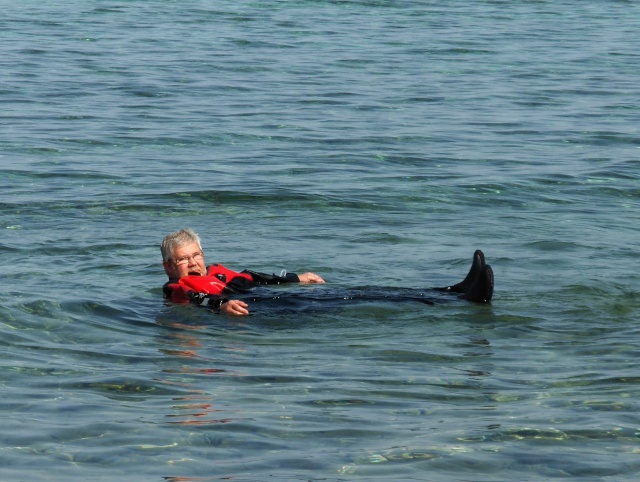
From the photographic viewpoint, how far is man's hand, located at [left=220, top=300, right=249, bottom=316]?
939cm

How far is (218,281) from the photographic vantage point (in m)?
9.98

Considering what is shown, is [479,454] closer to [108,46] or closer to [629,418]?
[629,418]

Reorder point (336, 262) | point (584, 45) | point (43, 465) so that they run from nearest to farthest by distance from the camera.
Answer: point (43, 465) → point (336, 262) → point (584, 45)

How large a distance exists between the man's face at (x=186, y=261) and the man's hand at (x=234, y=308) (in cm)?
69

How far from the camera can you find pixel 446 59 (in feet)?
82.0

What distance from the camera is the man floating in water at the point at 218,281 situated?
9.45 metres

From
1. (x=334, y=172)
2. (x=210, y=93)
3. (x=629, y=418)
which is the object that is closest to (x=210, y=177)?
(x=334, y=172)

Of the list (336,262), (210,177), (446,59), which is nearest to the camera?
(336,262)

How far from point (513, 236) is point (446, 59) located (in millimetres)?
13118

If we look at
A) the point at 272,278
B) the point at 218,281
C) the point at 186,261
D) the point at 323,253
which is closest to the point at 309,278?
the point at 272,278

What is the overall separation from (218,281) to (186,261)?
1.07ft

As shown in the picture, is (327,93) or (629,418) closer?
(629,418)

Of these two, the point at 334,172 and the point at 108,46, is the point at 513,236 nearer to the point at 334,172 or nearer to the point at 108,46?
the point at 334,172

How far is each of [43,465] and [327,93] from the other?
15.4m
